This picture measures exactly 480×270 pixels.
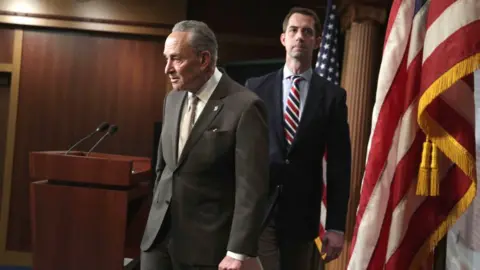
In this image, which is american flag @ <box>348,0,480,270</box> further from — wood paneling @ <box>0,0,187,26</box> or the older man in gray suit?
wood paneling @ <box>0,0,187,26</box>

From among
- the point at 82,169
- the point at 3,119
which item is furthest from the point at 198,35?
the point at 3,119

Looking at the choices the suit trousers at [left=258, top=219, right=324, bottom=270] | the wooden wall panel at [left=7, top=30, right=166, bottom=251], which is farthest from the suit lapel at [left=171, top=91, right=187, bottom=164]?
the wooden wall panel at [left=7, top=30, right=166, bottom=251]

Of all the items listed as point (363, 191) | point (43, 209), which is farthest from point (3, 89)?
point (363, 191)

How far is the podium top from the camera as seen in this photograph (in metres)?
3.40

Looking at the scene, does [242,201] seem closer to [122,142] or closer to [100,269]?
[100,269]

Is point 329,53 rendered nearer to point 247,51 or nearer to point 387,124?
point 247,51

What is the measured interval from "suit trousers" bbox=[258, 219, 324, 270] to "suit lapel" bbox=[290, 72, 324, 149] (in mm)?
376

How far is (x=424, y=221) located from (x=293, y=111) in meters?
0.77

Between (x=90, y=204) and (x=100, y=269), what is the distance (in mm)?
447

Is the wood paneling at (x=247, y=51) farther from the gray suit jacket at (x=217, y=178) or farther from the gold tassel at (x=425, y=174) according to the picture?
the gold tassel at (x=425, y=174)

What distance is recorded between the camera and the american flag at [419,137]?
1448 millimetres

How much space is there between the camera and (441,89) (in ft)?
4.71

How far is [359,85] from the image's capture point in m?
4.32

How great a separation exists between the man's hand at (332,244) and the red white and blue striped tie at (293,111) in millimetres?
443
